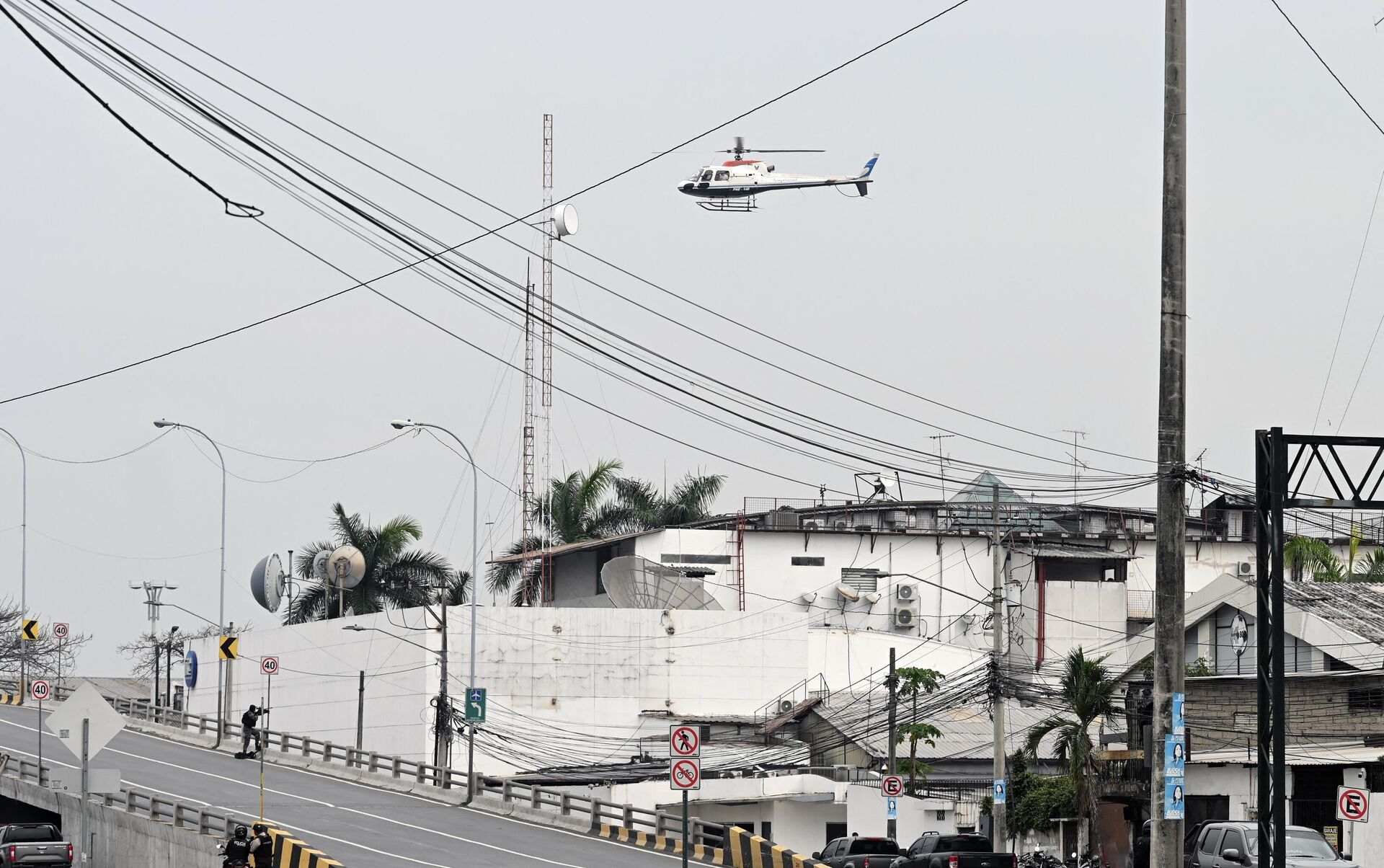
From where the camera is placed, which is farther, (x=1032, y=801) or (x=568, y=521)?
(x=568, y=521)

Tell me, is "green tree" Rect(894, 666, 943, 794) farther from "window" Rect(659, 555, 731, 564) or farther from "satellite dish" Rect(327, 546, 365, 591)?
"satellite dish" Rect(327, 546, 365, 591)

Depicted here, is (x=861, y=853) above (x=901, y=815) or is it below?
above

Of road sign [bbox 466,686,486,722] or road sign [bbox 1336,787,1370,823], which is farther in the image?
road sign [bbox 466,686,486,722]

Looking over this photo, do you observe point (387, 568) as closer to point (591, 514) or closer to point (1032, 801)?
point (591, 514)

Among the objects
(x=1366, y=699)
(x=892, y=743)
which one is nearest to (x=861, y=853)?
(x=892, y=743)

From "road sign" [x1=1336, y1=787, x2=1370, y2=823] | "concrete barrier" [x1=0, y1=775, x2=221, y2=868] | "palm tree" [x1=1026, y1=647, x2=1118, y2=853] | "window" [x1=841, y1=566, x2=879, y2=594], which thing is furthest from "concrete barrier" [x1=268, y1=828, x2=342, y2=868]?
"window" [x1=841, y1=566, x2=879, y2=594]

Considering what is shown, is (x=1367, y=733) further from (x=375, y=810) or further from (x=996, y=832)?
(x=375, y=810)
